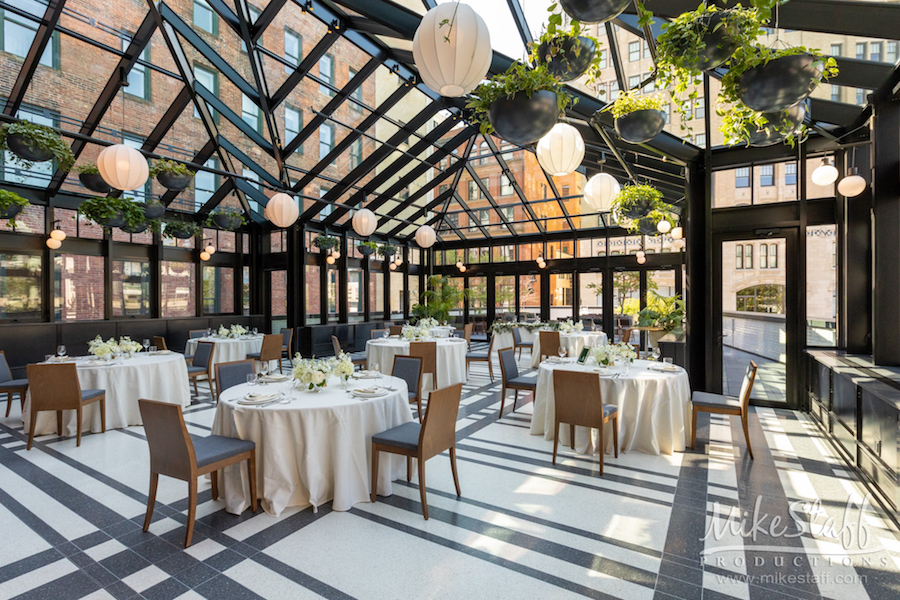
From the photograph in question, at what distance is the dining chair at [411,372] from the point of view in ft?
16.6

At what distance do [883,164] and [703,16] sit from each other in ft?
13.4

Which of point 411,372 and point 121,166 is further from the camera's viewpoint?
point 411,372

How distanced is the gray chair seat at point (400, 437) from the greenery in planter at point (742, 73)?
113 inches

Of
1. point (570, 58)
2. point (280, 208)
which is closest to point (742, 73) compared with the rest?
point (570, 58)

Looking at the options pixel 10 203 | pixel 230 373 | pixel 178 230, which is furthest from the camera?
pixel 178 230

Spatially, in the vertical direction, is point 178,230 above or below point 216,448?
above

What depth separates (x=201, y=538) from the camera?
2922 millimetres

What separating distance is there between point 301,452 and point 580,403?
2.41 metres

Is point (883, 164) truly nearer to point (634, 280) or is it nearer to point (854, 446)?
point (854, 446)

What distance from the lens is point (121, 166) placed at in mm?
4789

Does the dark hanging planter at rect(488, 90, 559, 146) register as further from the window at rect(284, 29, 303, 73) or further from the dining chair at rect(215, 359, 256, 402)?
the window at rect(284, 29, 303, 73)

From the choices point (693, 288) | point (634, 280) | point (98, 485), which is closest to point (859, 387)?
point (693, 288)

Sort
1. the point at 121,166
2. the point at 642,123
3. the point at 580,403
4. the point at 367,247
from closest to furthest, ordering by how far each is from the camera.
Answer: the point at 642,123
the point at 580,403
the point at 121,166
the point at 367,247

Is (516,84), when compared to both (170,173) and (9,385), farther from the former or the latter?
(9,385)
